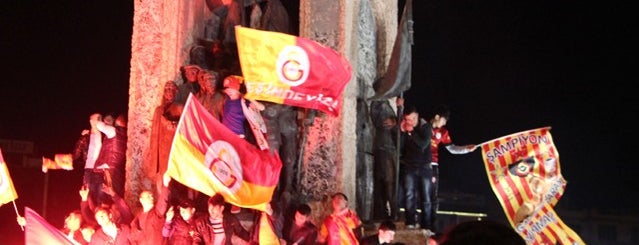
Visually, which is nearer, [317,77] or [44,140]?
[317,77]

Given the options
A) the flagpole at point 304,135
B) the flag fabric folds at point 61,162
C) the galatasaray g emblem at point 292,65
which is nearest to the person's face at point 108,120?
the flag fabric folds at point 61,162

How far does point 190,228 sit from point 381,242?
2.07m

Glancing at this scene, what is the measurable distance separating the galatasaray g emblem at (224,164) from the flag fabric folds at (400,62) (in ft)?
8.29

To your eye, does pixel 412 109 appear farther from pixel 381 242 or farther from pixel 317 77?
pixel 381 242

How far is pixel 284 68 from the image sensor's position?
32.7 ft

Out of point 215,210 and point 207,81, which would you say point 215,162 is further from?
point 207,81

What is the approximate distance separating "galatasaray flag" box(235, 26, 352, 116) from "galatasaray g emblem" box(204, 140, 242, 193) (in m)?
0.83

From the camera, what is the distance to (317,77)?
33.1 feet

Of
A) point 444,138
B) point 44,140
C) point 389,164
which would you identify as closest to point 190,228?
point 389,164

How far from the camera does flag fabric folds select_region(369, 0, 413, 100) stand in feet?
Answer: 35.9

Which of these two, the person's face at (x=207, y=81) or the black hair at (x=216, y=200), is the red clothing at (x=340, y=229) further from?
the person's face at (x=207, y=81)

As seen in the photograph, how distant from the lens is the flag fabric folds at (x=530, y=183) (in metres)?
11.7

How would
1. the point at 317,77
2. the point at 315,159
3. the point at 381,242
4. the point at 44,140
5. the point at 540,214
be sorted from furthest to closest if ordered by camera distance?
the point at 44,140 < the point at 540,214 < the point at 315,159 < the point at 317,77 < the point at 381,242

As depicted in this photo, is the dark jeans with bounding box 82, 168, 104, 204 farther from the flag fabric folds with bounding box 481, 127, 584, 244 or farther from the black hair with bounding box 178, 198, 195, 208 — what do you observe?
the flag fabric folds with bounding box 481, 127, 584, 244
